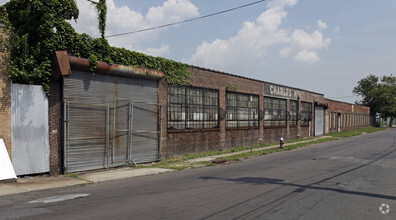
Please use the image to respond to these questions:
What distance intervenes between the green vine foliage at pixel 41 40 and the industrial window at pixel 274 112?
17.1 meters

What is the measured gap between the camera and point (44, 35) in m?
11.2

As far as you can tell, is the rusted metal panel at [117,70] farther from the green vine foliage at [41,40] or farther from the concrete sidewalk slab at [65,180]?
the concrete sidewalk slab at [65,180]

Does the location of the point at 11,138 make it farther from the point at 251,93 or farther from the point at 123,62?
the point at 251,93

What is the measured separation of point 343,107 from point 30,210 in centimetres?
5277

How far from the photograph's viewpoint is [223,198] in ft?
24.8

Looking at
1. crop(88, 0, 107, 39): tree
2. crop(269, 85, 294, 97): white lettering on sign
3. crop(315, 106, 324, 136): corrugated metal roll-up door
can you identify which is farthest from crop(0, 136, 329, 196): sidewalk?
crop(315, 106, 324, 136): corrugated metal roll-up door

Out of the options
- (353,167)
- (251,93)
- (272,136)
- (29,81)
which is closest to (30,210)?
(29,81)

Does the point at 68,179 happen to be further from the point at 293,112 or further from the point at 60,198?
the point at 293,112

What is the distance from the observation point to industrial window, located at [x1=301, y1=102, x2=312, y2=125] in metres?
34.2

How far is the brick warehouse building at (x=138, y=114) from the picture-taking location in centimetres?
1158

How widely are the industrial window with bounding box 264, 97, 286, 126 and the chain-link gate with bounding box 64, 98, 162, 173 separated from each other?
1378cm

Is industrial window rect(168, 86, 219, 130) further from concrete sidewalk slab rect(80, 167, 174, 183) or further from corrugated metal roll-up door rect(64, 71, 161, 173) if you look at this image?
concrete sidewalk slab rect(80, 167, 174, 183)

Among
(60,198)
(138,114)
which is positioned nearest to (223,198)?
(60,198)

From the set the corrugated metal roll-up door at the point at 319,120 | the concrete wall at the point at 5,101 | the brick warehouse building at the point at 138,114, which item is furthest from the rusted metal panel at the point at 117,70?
the corrugated metal roll-up door at the point at 319,120
